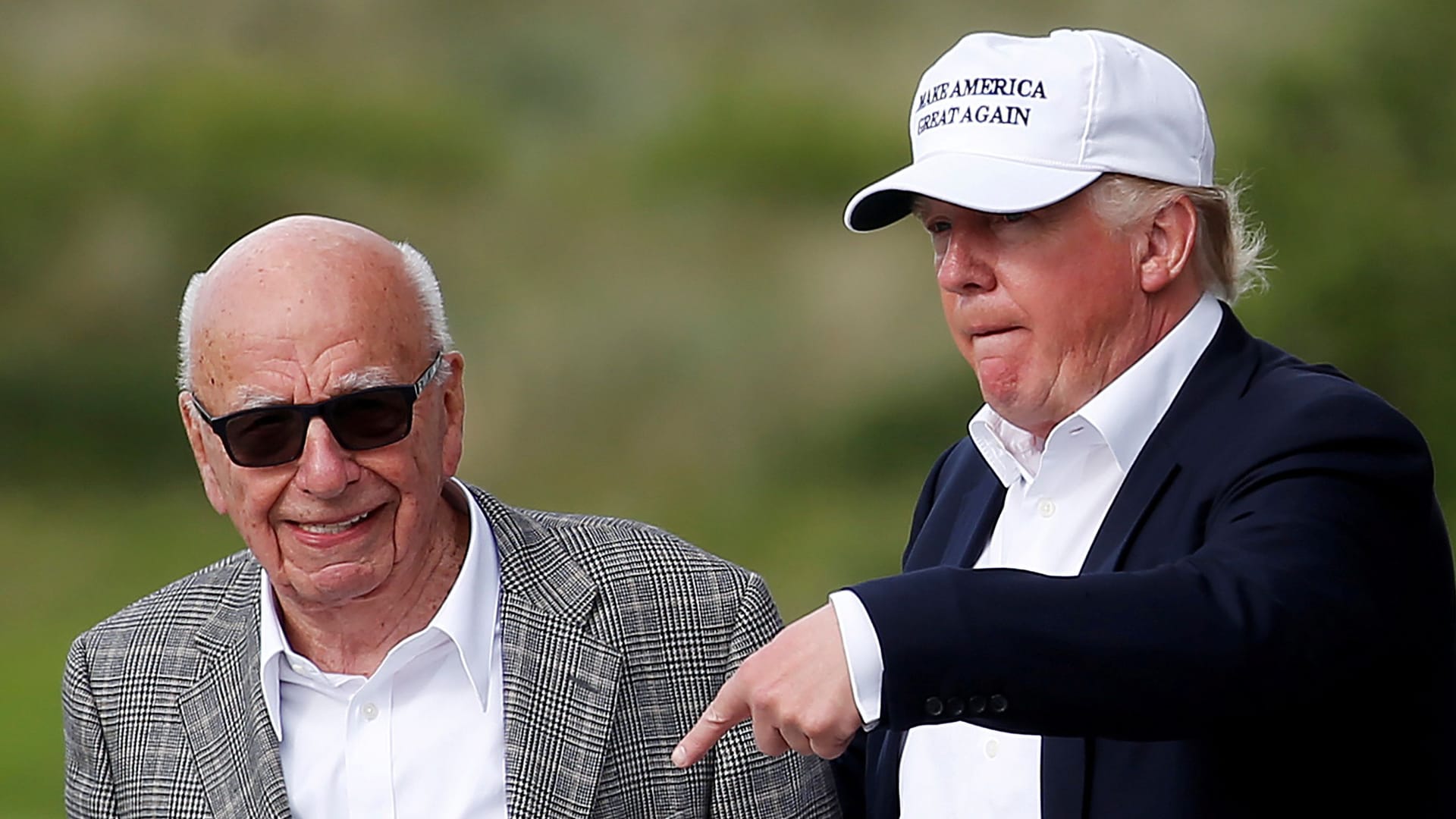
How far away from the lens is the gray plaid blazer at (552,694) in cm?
208

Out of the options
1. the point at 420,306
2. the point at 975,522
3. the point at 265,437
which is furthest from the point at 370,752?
the point at 975,522

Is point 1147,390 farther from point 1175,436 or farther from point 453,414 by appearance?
point 453,414

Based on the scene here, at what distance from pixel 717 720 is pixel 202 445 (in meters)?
1.03

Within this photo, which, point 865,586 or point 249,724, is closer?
point 865,586

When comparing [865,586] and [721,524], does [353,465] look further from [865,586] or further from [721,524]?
[721,524]

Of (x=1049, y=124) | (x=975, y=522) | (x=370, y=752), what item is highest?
(x=1049, y=124)

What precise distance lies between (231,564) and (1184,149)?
1.40 metres

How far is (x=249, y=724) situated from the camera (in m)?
2.11

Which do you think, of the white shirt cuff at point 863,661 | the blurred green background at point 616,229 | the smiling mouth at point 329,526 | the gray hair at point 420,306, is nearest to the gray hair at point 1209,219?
the white shirt cuff at point 863,661

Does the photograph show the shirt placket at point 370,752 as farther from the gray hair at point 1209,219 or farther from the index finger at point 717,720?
the gray hair at point 1209,219

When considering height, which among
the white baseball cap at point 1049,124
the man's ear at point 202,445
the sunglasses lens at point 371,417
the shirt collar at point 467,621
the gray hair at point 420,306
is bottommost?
the shirt collar at point 467,621

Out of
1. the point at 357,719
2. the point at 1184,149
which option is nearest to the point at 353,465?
the point at 357,719

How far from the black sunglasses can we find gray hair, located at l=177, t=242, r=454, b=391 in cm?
10

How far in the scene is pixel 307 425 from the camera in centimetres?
200
